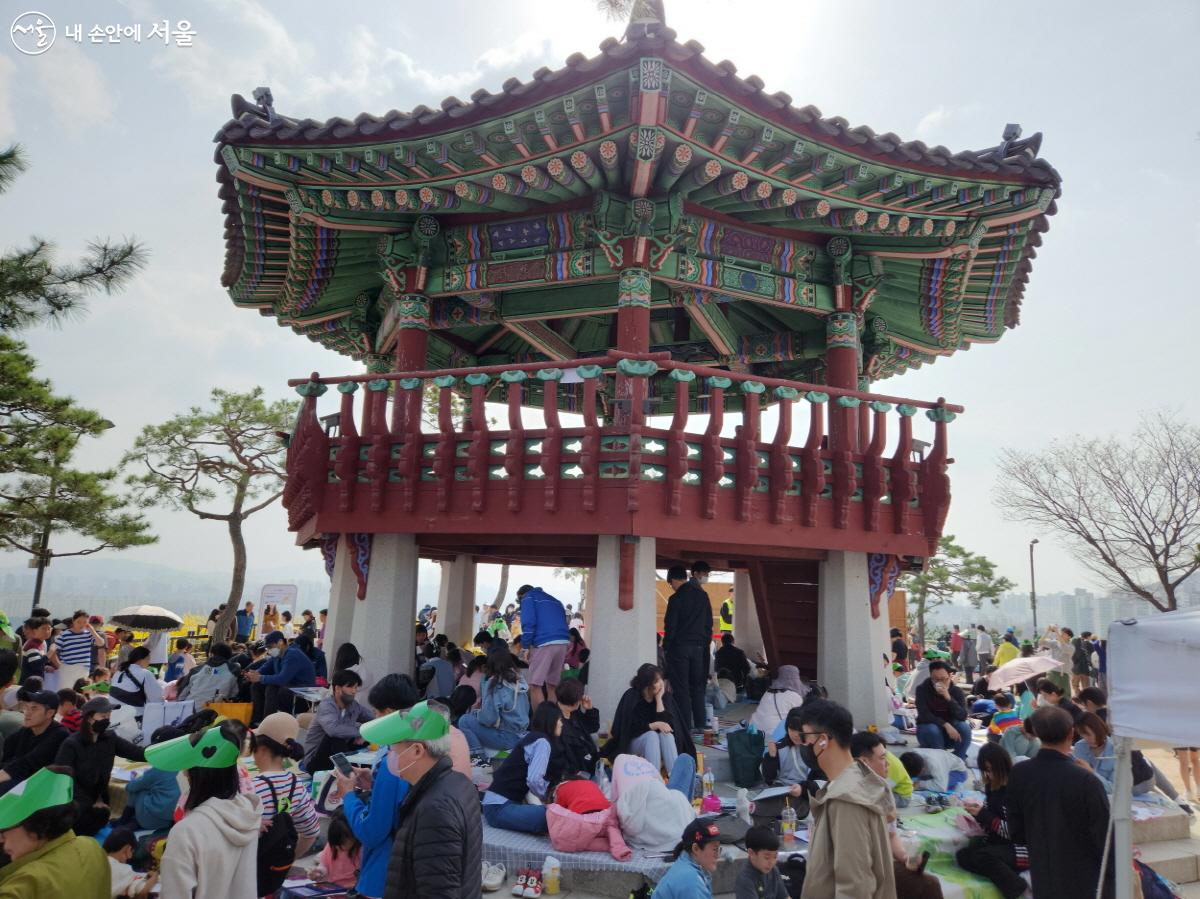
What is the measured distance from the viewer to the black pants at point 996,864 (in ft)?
18.9

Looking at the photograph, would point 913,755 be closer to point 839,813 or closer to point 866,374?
point 839,813

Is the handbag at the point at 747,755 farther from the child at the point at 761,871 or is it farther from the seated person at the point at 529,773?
the child at the point at 761,871

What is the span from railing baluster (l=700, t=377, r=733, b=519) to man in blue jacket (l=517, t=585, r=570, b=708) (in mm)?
1914

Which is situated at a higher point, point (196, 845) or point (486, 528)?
point (486, 528)

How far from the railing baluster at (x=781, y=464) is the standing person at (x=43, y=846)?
6853 millimetres

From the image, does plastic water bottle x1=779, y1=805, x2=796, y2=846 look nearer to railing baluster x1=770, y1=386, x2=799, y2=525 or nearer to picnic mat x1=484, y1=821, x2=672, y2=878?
picnic mat x1=484, y1=821, x2=672, y2=878

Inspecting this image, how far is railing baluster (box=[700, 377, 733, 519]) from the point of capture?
8.25 m

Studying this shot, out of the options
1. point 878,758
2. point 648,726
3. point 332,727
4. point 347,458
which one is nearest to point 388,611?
point 347,458

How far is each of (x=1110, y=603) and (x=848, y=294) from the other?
107865 mm

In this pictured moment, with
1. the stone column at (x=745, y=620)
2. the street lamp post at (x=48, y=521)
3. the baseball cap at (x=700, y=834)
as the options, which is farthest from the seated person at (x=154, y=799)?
the street lamp post at (x=48, y=521)

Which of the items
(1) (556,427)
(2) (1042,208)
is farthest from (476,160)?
(2) (1042,208)

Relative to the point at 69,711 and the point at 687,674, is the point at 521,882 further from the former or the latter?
the point at 69,711

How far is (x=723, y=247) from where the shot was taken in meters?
9.93

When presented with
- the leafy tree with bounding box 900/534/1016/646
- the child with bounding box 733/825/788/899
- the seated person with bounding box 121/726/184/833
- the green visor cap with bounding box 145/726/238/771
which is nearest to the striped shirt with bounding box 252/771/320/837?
the green visor cap with bounding box 145/726/238/771
